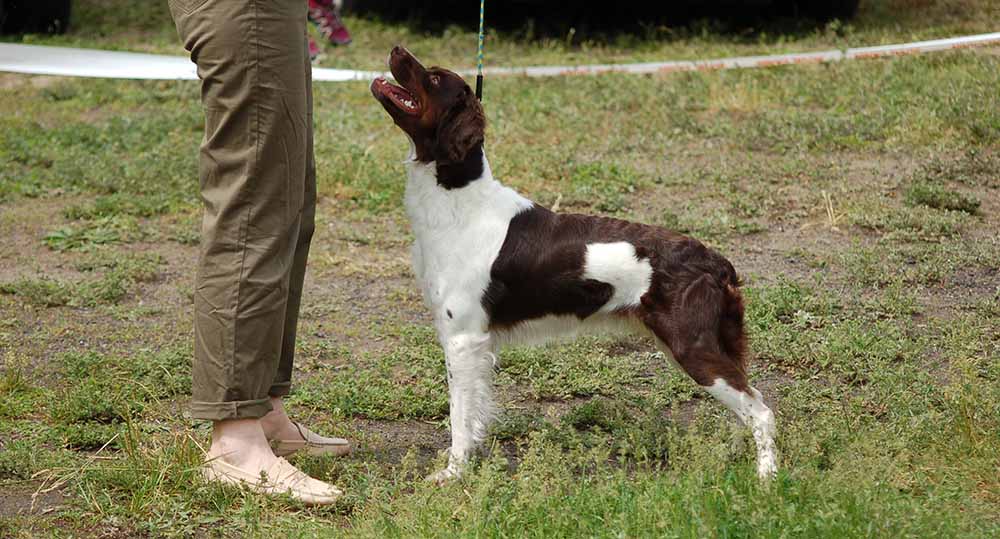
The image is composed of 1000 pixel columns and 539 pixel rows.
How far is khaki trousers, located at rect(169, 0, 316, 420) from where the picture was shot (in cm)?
328

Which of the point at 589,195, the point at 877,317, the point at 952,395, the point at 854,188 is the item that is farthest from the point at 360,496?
the point at 854,188

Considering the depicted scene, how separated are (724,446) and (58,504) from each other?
6.30 feet

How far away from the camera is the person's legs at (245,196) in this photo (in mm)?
3283

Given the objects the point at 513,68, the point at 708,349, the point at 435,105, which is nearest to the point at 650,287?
the point at 708,349

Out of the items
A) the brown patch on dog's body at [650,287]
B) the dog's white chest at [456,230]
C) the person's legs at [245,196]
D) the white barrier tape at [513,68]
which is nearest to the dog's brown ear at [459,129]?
the dog's white chest at [456,230]

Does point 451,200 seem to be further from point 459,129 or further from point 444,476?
point 444,476

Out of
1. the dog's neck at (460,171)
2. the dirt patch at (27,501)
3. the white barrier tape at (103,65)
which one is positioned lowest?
the white barrier tape at (103,65)

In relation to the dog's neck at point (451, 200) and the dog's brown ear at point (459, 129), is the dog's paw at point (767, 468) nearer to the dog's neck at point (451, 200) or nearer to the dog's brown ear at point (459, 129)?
the dog's neck at point (451, 200)

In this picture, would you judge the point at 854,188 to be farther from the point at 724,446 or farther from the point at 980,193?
Answer: the point at 724,446

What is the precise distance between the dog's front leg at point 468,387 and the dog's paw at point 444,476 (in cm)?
16

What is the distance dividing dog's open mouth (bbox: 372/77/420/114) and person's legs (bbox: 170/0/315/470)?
314 mm

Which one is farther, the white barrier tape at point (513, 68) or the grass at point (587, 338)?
the white barrier tape at point (513, 68)

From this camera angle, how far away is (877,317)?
5.14 meters

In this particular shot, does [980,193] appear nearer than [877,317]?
No
